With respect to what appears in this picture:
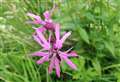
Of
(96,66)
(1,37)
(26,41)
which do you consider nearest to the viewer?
(96,66)

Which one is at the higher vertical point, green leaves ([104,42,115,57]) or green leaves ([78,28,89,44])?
green leaves ([78,28,89,44])

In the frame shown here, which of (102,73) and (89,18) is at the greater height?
Result: (89,18)

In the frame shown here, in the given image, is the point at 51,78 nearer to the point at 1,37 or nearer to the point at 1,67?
the point at 1,67

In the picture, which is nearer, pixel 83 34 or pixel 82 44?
pixel 83 34

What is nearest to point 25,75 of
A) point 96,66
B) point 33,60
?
point 33,60

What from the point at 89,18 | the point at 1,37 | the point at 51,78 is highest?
the point at 89,18

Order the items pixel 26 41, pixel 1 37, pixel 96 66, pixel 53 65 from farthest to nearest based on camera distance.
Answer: pixel 1 37, pixel 26 41, pixel 96 66, pixel 53 65

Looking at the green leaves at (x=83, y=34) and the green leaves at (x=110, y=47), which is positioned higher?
the green leaves at (x=83, y=34)

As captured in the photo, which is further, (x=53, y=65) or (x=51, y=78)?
(x=51, y=78)
